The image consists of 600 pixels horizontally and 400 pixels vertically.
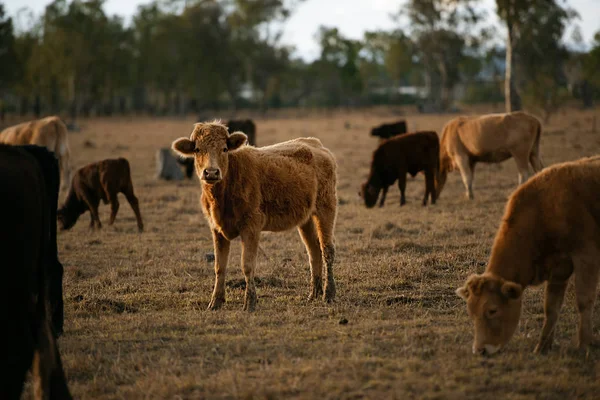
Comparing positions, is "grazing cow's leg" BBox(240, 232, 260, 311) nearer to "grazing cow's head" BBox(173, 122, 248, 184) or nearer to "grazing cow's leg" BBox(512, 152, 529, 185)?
"grazing cow's head" BBox(173, 122, 248, 184)

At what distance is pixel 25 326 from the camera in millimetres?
4621

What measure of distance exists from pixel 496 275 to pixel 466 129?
11941mm

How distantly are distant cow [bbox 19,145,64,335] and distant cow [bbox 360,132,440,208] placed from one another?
10013 mm

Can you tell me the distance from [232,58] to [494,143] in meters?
63.0

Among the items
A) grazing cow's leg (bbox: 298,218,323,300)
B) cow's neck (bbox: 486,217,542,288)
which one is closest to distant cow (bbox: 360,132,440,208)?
grazing cow's leg (bbox: 298,218,323,300)

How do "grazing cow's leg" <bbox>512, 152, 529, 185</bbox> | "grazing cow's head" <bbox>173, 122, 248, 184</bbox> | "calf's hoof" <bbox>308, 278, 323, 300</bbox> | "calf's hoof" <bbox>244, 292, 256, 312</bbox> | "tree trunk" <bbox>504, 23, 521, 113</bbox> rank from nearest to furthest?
"grazing cow's head" <bbox>173, 122, 248, 184</bbox>
"calf's hoof" <bbox>244, 292, 256, 312</bbox>
"calf's hoof" <bbox>308, 278, 323, 300</bbox>
"grazing cow's leg" <bbox>512, 152, 529, 185</bbox>
"tree trunk" <bbox>504, 23, 521, 113</bbox>

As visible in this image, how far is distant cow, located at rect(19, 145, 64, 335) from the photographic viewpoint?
6.12 meters

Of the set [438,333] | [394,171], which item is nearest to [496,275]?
[438,333]

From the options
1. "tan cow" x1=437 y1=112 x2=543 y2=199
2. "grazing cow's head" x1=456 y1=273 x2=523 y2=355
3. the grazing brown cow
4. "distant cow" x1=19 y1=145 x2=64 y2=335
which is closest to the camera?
"grazing cow's head" x1=456 y1=273 x2=523 y2=355

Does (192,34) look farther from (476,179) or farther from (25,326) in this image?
(25,326)

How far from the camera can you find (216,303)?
7797 millimetres

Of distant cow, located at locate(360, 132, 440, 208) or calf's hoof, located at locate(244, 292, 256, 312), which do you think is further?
distant cow, located at locate(360, 132, 440, 208)

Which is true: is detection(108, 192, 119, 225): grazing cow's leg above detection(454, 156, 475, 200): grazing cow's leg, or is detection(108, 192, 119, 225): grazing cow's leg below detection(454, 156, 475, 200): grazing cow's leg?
below

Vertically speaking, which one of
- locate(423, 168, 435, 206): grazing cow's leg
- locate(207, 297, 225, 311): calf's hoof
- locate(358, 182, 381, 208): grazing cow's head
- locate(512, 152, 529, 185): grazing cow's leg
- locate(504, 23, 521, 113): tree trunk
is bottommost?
locate(207, 297, 225, 311): calf's hoof
